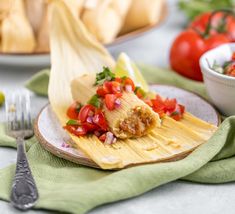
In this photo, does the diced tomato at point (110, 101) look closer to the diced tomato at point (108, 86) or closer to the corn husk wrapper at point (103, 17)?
the diced tomato at point (108, 86)

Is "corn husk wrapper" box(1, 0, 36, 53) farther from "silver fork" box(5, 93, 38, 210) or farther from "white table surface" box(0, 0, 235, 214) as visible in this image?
"white table surface" box(0, 0, 235, 214)

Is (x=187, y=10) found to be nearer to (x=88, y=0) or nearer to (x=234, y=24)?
(x=234, y=24)

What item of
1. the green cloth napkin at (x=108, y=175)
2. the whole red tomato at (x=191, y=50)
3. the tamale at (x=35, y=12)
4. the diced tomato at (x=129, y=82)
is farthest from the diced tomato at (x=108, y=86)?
the tamale at (x=35, y=12)

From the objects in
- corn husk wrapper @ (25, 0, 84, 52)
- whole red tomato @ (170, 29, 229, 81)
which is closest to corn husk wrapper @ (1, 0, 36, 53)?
corn husk wrapper @ (25, 0, 84, 52)

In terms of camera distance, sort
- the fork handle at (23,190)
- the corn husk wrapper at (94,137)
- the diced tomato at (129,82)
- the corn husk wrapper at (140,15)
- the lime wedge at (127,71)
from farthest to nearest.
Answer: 1. the corn husk wrapper at (140,15)
2. the lime wedge at (127,71)
3. the diced tomato at (129,82)
4. the corn husk wrapper at (94,137)
5. the fork handle at (23,190)

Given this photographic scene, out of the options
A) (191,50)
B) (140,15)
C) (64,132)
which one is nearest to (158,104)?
(64,132)

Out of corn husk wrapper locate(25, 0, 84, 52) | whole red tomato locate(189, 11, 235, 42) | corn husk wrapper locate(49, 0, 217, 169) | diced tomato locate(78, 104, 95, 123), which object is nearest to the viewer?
corn husk wrapper locate(49, 0, 217, 169)
